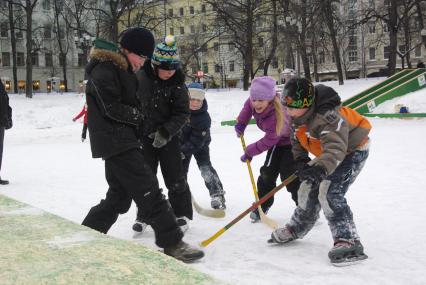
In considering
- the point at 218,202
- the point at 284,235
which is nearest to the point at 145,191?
the point at 284,235

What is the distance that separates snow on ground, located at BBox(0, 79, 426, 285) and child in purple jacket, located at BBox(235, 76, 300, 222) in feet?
1.31

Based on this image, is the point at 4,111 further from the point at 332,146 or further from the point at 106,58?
the point at 332,146

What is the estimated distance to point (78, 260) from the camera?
1.84 meters

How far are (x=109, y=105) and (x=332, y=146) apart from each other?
4.59 feet

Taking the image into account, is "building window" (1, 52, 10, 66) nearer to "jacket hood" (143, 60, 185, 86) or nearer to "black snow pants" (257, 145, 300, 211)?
"black snow pants" (257, 145, 300, 211)

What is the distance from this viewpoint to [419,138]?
1080 centimetres

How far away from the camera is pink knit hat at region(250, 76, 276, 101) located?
4.26 m

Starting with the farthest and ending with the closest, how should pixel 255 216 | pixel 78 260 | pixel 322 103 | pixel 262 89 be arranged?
pixel 255 216, pixel 262 89, pixel 322 103, pixel 78 260

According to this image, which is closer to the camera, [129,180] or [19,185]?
[129,180]

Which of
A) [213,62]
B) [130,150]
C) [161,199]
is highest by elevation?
[213,62]

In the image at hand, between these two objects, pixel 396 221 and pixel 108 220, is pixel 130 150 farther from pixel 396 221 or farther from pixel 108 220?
pixel 396 221

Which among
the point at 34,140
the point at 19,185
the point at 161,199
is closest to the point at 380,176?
the point at 161,199

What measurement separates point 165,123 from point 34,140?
494 inches

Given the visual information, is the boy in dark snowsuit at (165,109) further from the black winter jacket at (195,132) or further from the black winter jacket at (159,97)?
the black winter jacket at (195,132)
